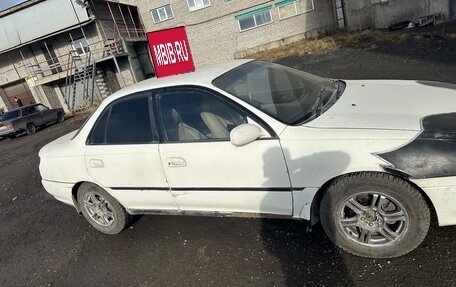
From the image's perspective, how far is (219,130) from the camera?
2.84 meters

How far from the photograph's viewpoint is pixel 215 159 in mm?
2793

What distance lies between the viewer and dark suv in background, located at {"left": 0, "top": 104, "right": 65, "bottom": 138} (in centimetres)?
1513

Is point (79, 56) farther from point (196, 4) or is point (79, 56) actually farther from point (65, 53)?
point (196, 4)

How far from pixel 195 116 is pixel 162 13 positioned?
2341 cm

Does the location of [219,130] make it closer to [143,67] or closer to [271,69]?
[271,69]

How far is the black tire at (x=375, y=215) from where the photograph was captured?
2.29 meters

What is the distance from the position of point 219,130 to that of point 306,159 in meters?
0.81

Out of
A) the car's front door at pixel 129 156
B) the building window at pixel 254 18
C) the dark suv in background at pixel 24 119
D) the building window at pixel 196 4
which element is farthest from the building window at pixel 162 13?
the car's front door at pixel 129 156

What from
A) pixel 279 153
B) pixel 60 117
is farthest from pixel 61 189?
pixel 60 117

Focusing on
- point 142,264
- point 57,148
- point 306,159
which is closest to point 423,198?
point 306,159

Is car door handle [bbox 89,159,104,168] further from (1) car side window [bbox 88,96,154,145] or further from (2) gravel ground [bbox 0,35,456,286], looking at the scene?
(2) gravel ground [bbox 0,35,456,286]

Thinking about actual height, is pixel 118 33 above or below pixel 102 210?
above

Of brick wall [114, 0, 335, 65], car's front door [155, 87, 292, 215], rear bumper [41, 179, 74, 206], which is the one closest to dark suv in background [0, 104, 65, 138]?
brick wall [114, 0, 335, 65]

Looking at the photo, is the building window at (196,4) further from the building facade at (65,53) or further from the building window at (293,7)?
the building window at (293,7)
